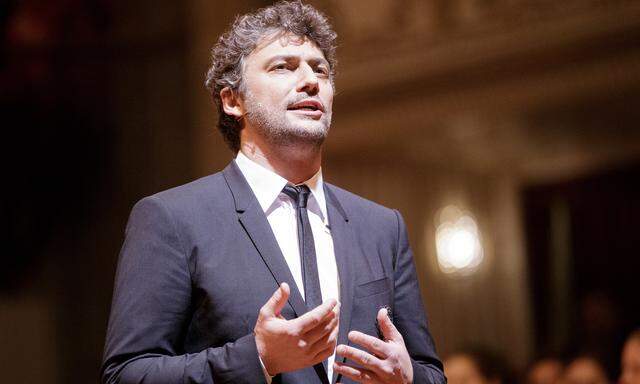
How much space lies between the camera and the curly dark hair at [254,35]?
209 cm

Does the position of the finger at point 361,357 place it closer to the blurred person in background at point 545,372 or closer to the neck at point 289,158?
the neck at point 289,158

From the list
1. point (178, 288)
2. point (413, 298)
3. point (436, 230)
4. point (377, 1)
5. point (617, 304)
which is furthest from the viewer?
point (436, 230)

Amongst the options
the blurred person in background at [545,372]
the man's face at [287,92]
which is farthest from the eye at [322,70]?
the blurred person in background at [545,372]

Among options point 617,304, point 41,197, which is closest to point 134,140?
point 41,197

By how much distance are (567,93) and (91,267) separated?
293 centimetres

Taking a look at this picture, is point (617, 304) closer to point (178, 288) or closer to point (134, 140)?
point (134, 140)

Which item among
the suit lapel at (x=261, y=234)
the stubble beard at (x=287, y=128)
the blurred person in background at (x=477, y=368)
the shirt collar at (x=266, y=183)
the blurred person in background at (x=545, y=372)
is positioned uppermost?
the stubble beard at (x=287, y=128)

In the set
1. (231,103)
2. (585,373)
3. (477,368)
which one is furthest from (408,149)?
(231,103)

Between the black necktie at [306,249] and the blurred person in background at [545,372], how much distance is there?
2.56 metres

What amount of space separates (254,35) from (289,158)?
323 mm

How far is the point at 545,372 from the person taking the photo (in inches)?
171

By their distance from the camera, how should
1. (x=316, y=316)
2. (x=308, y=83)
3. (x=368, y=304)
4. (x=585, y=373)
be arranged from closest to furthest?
(x=316, y=316) → (x=368, y=304) → (x=308, y=83) → (x=585, y=373)

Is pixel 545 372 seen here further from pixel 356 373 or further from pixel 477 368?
pixel 356 373

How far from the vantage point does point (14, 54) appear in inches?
215
